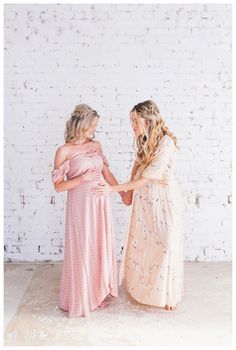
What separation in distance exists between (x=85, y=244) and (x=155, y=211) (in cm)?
54

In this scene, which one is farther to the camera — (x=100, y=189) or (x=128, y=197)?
(x=128, y=197)

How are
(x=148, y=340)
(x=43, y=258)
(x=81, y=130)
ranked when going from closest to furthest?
1. (x=148, y=340)
2. (x=81, y=130)
3. (x=43, y=258)

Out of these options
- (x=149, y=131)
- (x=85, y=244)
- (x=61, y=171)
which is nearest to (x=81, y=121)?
(x=61, y=171)

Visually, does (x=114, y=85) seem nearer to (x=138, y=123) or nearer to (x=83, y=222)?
(x=138, y=123)

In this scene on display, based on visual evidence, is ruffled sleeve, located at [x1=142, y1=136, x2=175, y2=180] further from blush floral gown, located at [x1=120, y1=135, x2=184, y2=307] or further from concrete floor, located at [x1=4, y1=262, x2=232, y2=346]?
concrete floor, located at [x1=4, y1=262, x2=232, y2=346]

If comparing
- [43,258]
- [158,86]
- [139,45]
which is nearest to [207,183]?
[158,86]

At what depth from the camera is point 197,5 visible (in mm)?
4012

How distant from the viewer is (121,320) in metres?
3.04

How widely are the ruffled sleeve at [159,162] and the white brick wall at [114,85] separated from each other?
1068mm

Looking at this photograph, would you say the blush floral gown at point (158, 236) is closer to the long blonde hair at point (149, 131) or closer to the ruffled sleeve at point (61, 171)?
the long blonde hair at point (149, 131)

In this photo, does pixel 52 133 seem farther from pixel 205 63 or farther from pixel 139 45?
pixel 205 63

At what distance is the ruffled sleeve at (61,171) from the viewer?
3.04m

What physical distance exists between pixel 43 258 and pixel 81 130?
1.70 m

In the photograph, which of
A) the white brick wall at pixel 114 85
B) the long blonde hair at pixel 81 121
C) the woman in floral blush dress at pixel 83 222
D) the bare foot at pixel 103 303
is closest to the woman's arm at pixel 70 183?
the woman in floral blush dress at pixel 83 222
